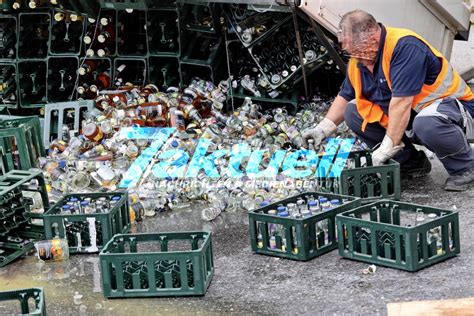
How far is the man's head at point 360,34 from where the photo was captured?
646 centimetres

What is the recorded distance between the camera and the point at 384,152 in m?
→ 6.71

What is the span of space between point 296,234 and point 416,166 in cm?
199

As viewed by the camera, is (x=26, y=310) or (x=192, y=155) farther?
(x=192, y=155)

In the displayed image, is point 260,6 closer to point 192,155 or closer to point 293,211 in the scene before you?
point 192,155

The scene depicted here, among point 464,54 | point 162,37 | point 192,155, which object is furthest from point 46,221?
point 464,54

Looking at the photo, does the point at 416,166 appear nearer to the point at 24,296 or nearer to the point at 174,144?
the point at 174,144

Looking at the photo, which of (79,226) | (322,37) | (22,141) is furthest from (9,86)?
(79,226)

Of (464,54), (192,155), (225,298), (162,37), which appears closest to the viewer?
(225,298)

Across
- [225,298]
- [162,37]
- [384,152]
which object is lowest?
[225,298]

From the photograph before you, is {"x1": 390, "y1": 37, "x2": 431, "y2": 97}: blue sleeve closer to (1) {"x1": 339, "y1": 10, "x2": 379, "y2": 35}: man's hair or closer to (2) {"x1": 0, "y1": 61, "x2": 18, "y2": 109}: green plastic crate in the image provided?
(1) {"x1": 339, "y1": 10, "x2": 379, "y2": 35}: man's hair

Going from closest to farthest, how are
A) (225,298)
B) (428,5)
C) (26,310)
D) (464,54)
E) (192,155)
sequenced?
(26,310)
(225,298)
(192,155)
(428,5)
(464,54)

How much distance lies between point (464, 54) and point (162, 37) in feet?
14.5

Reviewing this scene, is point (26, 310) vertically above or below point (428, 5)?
below

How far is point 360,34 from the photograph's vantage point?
6.46m
